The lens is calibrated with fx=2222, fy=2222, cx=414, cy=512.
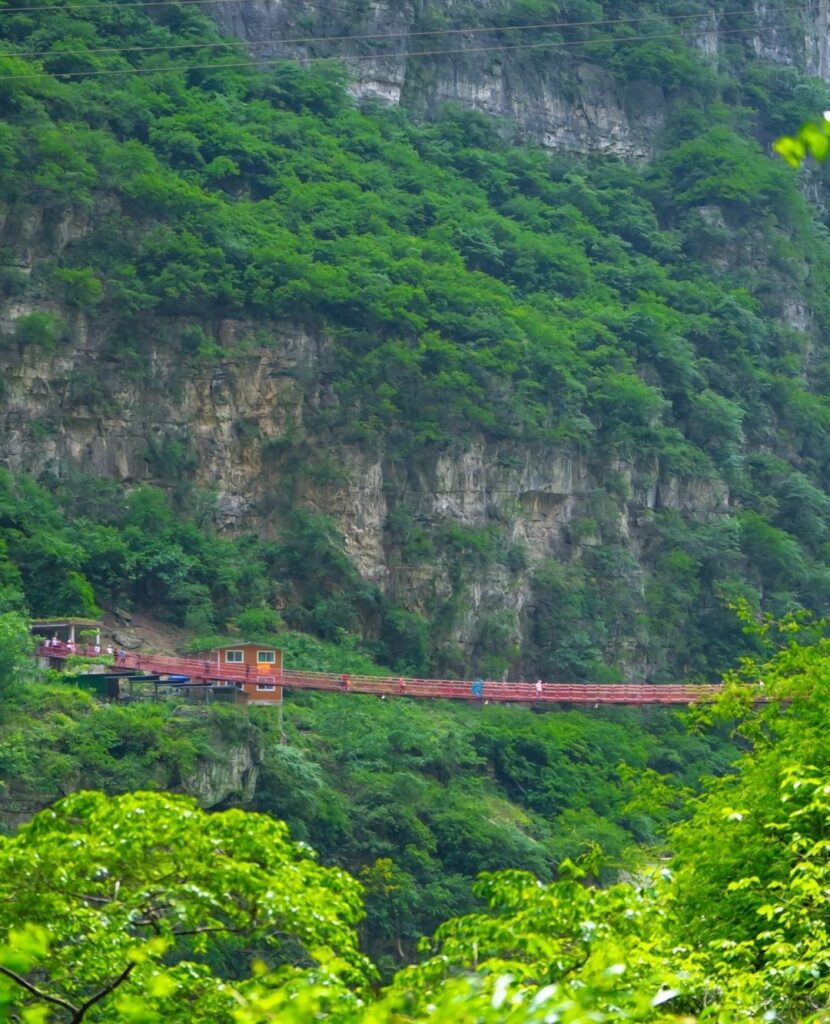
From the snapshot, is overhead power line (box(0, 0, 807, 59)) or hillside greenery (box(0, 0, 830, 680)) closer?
hillside greenery (box(0, 0, 830, 680))

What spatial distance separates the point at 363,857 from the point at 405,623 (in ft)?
26.6

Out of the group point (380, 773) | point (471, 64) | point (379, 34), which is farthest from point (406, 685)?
point (471, 64)

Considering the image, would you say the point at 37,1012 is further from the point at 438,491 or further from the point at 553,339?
the point at 553,339

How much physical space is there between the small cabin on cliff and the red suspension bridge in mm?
20

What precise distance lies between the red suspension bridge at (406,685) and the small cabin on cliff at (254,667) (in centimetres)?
2

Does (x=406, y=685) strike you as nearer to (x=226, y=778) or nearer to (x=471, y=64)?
(x=226, y=778)

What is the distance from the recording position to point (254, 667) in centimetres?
3266

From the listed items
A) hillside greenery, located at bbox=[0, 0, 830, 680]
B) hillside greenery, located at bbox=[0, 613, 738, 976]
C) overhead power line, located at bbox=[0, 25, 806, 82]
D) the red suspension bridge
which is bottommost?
hillside greenery, located at bbox=[0, 613, 738, 976]

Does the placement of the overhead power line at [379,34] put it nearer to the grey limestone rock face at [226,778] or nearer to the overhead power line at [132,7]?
the overhead power line at [132,7]

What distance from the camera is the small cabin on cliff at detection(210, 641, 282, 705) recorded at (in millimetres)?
32156

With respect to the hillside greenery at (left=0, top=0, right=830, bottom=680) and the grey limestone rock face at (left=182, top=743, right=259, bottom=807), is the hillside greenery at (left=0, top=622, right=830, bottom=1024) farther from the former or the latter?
the hillside greenery at (left=0, top=0, right=830, bottom=680)

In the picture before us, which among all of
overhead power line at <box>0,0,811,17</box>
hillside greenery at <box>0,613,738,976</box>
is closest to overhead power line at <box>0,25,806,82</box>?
overhead power line at <box>0,0,811,17</box>

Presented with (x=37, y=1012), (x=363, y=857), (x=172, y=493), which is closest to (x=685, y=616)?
(x=172, y=493)

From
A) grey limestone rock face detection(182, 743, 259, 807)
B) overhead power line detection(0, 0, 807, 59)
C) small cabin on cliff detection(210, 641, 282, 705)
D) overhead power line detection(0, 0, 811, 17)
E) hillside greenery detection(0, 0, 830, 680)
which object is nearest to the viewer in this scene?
grey limestone rock face detection(182, 743, 259, 807)
